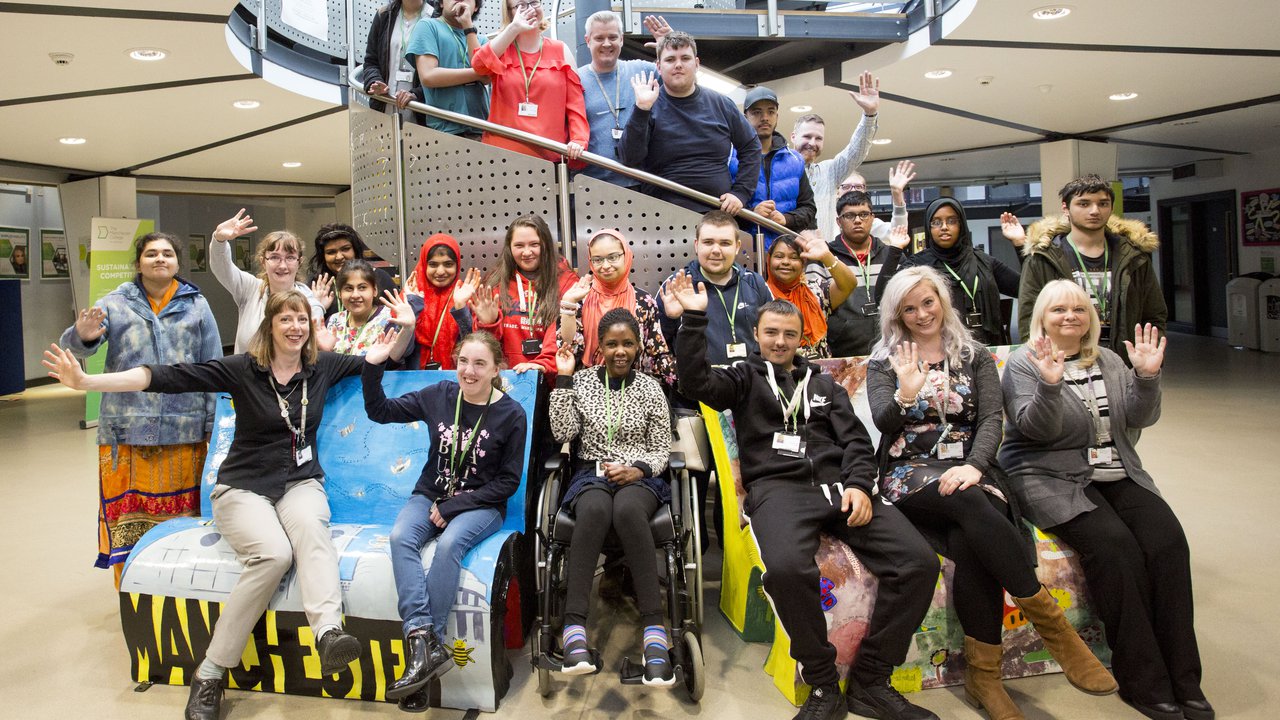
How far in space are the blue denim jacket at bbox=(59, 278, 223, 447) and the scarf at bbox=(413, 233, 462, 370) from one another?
0.86m

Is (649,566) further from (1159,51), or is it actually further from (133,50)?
(1159,51)

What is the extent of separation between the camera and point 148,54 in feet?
18.4

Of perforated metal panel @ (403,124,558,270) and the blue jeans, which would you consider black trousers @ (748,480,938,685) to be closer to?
the blue jeans

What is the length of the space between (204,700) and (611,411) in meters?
1.71

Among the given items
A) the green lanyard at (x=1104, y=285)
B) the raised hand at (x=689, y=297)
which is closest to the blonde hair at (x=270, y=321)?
the raised hand at (x=689, y=297)

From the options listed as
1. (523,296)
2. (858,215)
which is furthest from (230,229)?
(858,215)

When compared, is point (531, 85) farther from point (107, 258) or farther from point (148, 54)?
point (107, 258)

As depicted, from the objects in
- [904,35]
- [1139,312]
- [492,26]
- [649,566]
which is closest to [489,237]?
[649,566]

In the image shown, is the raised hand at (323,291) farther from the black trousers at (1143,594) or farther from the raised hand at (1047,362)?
the black trousers at (1143,594)

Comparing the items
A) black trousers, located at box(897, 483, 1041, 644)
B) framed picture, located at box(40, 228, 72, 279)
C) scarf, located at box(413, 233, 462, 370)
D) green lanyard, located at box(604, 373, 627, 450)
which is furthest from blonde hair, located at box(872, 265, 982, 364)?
framed picture, located at box(40, 228, 72, 279)

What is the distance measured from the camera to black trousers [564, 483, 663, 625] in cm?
272

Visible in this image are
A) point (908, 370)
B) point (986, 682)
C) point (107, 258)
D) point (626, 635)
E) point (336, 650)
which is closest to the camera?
point (336, 650)

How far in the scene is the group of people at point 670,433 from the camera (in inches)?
104

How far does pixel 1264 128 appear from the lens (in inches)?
402
